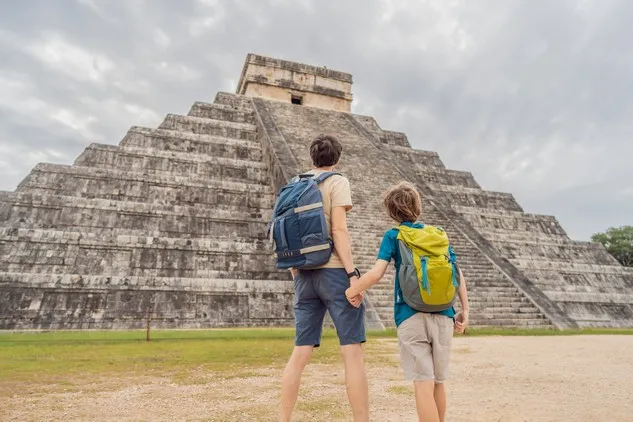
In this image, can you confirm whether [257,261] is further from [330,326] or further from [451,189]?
[451,189]

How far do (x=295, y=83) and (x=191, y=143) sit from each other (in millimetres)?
10999

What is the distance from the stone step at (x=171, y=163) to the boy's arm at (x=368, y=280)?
13.8 metres

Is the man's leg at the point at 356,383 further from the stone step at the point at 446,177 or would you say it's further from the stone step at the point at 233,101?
the stone step at the point at 233,101

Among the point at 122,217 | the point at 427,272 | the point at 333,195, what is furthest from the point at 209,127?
the point at 427,272

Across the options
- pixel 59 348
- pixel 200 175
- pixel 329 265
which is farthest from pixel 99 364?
pixel 200 175

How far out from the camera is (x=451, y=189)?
20.3m

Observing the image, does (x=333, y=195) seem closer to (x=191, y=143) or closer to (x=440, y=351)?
(x=440, y=351)

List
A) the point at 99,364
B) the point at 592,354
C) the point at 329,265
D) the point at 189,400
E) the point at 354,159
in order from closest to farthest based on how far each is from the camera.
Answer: the point at 329,265 < the point at 189,400 < the point at 99,364 < the point at 592,354 < the point at 354,159

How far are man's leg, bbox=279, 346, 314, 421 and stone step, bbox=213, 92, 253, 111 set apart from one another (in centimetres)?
2066

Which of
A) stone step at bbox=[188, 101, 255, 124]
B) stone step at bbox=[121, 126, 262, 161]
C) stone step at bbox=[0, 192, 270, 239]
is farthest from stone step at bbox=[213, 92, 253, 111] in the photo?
stone step at bbox=[0, 192, 270, 239]

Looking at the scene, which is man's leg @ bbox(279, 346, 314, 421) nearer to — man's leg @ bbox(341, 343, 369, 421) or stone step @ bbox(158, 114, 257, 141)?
man's leg @ bbox(341, 343, 369, 421)

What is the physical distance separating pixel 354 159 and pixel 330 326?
10037 millimetres

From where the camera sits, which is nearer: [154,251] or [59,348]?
[59,348]

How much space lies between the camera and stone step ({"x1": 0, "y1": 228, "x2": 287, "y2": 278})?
37.9 feet
